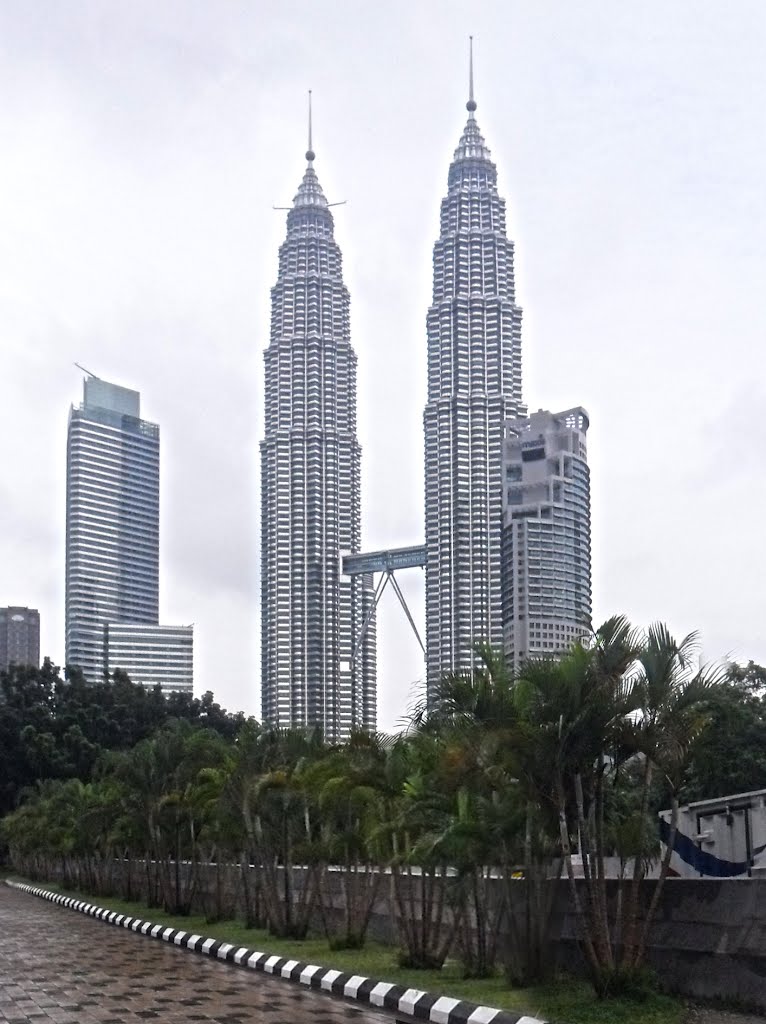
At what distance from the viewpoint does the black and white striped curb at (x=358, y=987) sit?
35.0ft

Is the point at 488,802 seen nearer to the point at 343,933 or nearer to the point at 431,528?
the point at 343,933

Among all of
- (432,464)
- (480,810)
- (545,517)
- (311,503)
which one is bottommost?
(480,810)

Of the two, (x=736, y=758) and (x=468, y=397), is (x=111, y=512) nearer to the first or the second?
(x=468, y=397)

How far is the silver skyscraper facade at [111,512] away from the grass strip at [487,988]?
10277 cm

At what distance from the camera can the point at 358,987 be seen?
13055mm

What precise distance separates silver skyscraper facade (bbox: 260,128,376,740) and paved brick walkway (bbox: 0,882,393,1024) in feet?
250

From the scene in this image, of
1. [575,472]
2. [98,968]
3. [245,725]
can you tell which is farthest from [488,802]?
[575,472]

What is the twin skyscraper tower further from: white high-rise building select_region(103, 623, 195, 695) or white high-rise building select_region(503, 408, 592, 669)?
white high-rise building select_region(103, 623, 195, 695)

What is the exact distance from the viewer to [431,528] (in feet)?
338

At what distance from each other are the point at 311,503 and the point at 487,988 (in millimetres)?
97016

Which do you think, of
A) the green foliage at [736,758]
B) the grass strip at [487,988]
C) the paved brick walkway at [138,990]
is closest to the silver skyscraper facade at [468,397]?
the green foliage at [736,758]

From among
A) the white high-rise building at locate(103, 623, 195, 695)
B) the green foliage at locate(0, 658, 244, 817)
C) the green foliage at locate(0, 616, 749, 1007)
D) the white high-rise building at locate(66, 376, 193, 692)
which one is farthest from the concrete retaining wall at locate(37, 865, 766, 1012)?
the white high-rise building at locate(66, 376, 193, 692)

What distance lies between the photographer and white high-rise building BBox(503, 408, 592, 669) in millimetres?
79500

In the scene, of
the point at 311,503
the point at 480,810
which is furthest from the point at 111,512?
the point at 480,810
